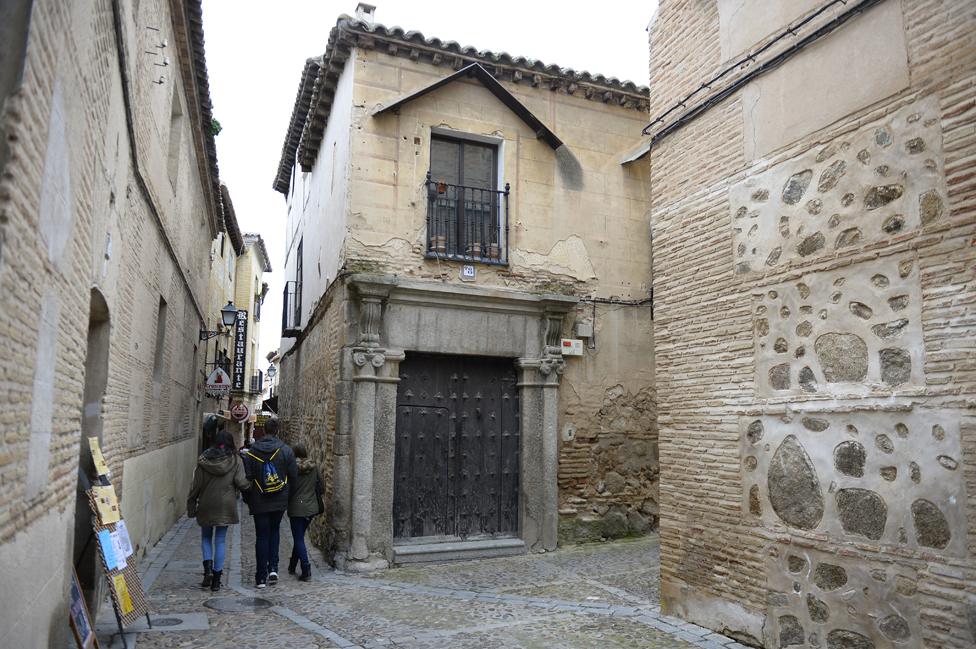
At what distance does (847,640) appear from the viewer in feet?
15.0

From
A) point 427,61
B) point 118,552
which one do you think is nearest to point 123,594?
point 118,552

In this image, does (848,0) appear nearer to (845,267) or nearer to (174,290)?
(845,267)

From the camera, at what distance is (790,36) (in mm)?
5328

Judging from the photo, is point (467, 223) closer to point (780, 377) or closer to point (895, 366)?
point (780, 377)

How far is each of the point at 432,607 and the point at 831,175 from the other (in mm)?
4738

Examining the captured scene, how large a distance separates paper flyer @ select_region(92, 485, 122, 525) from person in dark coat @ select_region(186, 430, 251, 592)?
1948mm

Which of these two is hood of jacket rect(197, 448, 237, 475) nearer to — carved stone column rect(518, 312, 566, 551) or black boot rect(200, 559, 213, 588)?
black boot rect(200, 559, 213, 588)

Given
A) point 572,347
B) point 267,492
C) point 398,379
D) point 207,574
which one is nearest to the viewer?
point 207,574

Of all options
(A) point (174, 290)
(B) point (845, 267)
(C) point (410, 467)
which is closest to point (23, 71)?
(B) point (845, 267)

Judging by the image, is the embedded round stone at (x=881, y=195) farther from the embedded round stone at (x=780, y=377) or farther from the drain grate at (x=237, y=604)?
the drain grate at (x=237, y=604)

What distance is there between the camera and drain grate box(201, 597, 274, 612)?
6.38 meters

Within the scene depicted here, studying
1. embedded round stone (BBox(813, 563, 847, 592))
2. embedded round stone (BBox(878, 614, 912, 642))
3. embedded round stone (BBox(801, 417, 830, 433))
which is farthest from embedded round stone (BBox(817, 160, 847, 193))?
embedded round stone (BBox(878, 614, 912, 642))

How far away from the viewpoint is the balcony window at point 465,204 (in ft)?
30.6

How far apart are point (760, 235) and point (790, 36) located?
1.43 meters
